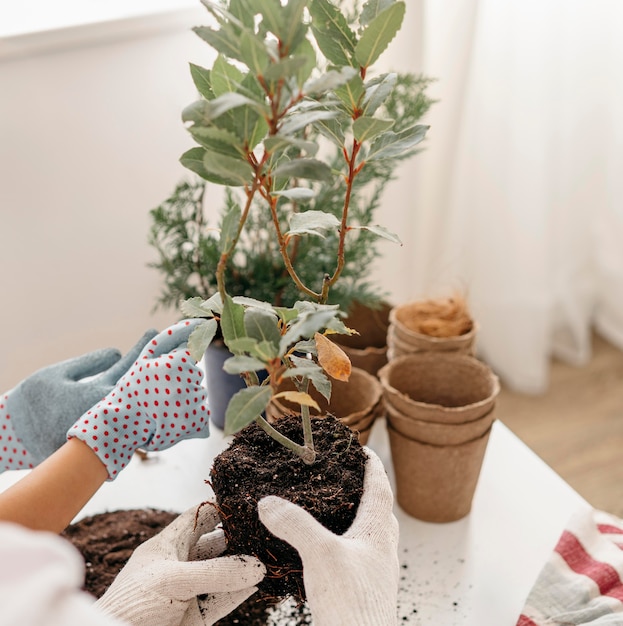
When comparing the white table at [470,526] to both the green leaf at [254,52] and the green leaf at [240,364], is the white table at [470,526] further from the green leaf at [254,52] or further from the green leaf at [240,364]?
the green leaf at [254,52]

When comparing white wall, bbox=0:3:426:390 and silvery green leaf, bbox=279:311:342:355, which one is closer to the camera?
silvery green leaf, bbox=279:311:342:355

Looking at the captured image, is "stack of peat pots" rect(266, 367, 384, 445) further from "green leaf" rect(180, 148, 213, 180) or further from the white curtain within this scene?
the white curtain

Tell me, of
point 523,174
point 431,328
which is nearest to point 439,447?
point 431,328

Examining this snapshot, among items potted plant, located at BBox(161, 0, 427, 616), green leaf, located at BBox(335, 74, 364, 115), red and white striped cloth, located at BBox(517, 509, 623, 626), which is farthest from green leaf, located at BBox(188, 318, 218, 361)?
red and white striped cloth, located at BBox(517, 509, 623, 626)

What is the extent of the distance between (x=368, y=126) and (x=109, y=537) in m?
0.53

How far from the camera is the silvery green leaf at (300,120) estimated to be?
483mm

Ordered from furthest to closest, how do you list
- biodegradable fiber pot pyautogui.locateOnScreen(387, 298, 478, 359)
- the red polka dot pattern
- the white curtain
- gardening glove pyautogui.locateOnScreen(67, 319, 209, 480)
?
the white curtain
biodegradable fiber pot pyautogui.locateOnScreen(387, 298, 478, 359)
the red polka dot pattern
gardening glove pyautogui.locateOnScreen(67, 319, 209, 480)

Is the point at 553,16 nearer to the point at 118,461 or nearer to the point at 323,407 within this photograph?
the point at 323,407

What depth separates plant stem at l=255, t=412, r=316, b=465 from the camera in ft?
2.02

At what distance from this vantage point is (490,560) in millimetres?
816

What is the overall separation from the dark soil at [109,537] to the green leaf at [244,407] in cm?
34

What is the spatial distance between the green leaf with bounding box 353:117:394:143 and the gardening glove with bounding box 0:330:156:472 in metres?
0.38

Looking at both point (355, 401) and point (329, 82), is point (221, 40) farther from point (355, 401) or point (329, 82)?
point (355, 401)

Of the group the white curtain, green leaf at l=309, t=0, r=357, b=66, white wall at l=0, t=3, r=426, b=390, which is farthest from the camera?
the white curtain
